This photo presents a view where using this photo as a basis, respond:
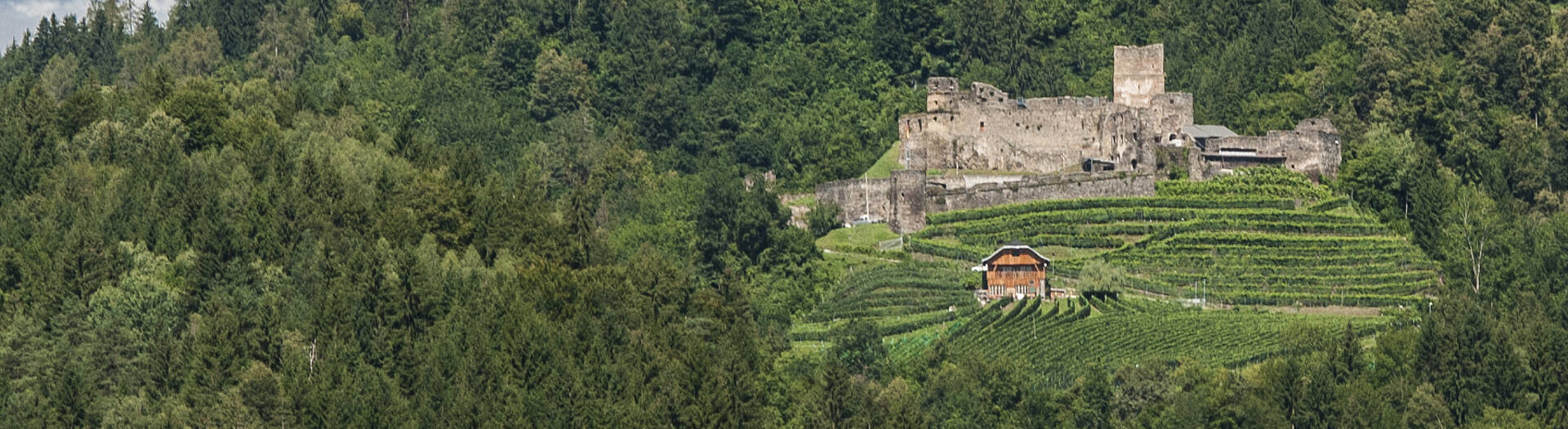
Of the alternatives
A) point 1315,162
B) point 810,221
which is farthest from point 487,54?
point 1315,162

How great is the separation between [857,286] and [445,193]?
12.2 metres

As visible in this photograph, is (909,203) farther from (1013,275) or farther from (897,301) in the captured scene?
(1013,275)

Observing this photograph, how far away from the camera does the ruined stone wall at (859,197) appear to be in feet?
354

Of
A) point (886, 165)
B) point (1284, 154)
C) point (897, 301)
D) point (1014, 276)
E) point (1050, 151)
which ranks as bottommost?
point (897, 301)

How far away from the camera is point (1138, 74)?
11331cm

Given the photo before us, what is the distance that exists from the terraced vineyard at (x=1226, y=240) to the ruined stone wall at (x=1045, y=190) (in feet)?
1.54

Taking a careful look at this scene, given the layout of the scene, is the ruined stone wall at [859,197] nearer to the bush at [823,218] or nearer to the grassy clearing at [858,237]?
the bush at [823,218]

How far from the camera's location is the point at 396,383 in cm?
8731

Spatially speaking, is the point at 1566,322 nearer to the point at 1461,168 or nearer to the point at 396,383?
the point at 1461,168

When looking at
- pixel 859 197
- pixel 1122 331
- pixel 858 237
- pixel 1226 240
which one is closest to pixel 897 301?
pixel 1122 331

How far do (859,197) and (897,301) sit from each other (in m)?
9.71

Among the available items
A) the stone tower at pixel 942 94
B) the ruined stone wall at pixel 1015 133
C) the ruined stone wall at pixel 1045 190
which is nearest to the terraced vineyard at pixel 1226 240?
the ruined stone wall at pixel 1045 190

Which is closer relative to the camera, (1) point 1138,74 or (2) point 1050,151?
(2) point 1050,151

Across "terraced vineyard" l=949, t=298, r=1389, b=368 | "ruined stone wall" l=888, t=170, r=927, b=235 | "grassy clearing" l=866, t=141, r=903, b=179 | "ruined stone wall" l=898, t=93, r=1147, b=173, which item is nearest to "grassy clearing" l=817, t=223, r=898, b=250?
"ruined stone wall" l=888, t=170, r=927, b=235
